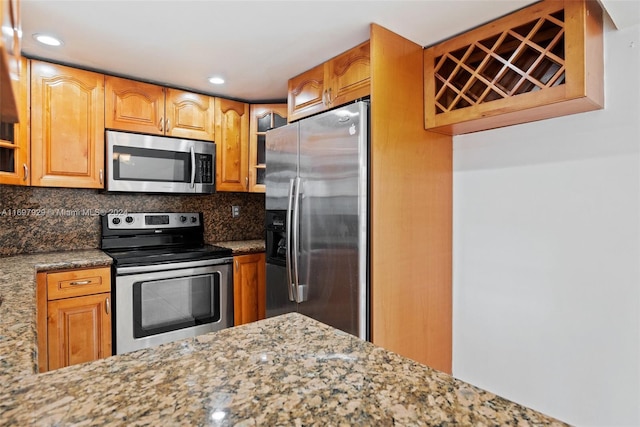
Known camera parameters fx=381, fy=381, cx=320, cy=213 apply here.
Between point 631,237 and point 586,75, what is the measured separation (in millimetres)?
799

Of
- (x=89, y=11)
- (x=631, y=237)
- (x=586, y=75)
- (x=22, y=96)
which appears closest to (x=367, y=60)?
(x=586, y=75)

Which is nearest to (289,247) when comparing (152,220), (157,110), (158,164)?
(158,164)

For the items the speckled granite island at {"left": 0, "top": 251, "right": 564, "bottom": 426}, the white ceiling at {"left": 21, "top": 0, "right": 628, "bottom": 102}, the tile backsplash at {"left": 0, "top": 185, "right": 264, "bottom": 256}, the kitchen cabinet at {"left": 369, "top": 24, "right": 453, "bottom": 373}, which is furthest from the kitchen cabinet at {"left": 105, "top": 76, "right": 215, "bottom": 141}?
the speckled granite island at {"left": 0, "top": 251, "right": 564, "bottom": 426}

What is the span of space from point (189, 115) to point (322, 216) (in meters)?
1.51

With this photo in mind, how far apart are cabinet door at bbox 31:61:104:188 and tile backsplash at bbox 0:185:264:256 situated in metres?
0.33

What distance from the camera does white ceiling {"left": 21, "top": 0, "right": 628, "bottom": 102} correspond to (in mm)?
1820

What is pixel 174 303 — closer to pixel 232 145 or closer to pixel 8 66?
pixel 232 145

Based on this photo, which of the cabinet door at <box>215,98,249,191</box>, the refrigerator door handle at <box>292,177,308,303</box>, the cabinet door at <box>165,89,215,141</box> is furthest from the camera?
the cabinet door at <box>215,98,249,191</box>

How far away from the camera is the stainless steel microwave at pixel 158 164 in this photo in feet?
8.73

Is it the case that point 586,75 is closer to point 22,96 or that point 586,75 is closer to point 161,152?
point 161,152

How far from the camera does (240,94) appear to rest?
124 inches

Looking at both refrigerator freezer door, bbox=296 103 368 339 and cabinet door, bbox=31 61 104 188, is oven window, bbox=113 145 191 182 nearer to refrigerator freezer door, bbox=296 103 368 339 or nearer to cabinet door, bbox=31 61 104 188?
cabinet door, bbox=31 61 104 188

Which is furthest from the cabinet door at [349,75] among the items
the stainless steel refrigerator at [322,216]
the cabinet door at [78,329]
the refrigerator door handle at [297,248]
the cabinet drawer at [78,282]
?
the cabinet door at [78,329]

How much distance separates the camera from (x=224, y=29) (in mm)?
2062
